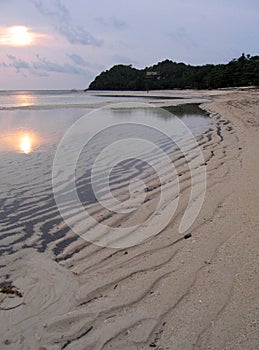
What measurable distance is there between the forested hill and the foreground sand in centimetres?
8903

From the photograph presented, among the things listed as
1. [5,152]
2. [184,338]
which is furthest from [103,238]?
[5,152]

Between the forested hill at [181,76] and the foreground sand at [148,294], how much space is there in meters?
→ 89.0

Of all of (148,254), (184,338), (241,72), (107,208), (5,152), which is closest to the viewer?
(184,338)

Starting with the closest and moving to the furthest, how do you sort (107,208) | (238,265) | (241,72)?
(238,265) → (107,208) → (241,72)

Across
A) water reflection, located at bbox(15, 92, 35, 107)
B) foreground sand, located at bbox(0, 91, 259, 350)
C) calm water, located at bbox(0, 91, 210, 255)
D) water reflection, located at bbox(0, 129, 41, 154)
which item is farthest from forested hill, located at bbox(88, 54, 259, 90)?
foreground sand, located at bbox(0, 91, 259, 350)

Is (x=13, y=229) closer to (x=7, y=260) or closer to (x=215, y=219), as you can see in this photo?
(x=7, y=260)

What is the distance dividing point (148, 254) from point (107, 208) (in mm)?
2245

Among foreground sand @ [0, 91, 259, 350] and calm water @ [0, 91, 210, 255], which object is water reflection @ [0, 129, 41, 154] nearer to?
calm water @ [0, 91, 210, 255]

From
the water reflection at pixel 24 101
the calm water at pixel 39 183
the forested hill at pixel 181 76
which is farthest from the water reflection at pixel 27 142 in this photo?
the forested hill at pixel 181 76

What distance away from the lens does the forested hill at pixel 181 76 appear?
94250mm

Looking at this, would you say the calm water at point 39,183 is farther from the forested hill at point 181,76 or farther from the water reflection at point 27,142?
the forested hill at point 181,76

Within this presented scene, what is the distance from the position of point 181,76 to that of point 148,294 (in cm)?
14359

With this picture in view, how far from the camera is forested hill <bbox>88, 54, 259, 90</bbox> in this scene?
309 ft

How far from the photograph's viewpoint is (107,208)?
6.95 m
